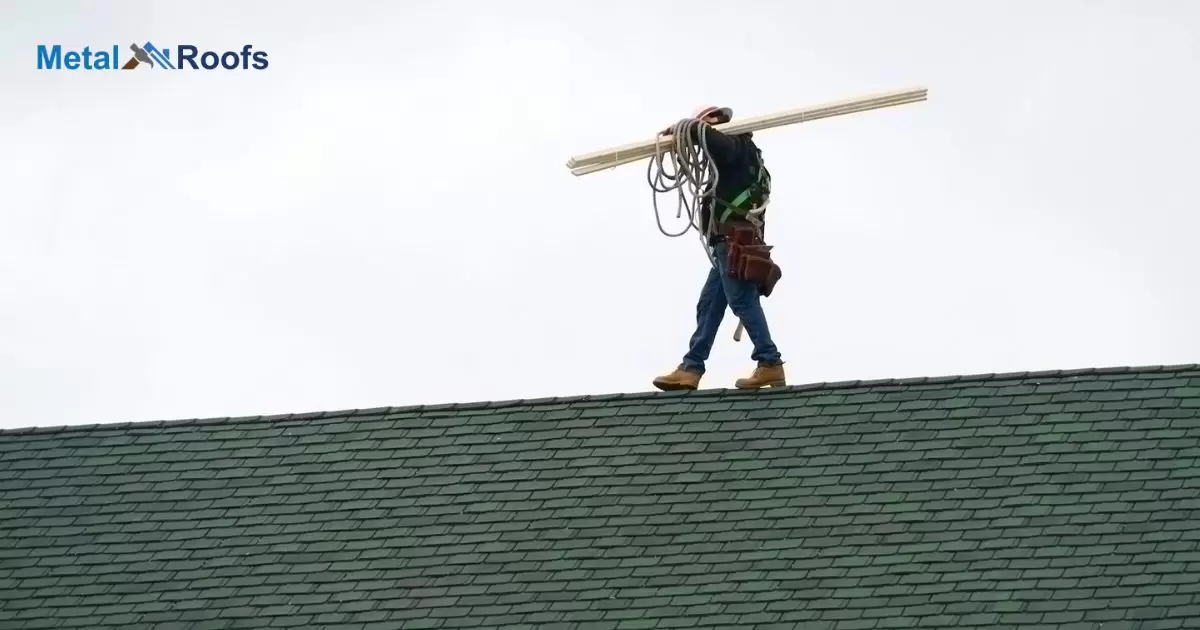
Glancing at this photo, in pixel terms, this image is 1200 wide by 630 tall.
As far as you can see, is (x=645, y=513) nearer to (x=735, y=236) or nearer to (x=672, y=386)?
(x=672, y=386)

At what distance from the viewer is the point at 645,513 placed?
627 inches

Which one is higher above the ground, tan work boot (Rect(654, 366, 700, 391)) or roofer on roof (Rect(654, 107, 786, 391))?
roofer on roof (Rect(654, 107, 786, 391))

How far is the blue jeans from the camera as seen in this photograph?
57.6 ft

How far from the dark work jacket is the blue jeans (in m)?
0.25

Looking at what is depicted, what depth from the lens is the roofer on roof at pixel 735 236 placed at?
17.7 meters

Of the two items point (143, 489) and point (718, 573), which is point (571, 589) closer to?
point (718, 573)

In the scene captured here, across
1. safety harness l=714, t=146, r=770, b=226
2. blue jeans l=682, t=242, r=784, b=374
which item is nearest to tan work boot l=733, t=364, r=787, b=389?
blue jeans l=682, t=242, r=784, b=374

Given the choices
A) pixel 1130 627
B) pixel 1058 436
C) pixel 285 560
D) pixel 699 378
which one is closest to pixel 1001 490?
pixel 1058 436

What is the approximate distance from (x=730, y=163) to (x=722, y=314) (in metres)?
1.07

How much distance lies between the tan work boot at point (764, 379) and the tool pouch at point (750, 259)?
0.65 m

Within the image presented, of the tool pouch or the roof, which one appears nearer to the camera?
the roof

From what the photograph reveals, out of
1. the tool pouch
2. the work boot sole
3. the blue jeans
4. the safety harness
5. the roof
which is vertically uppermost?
the safety harness

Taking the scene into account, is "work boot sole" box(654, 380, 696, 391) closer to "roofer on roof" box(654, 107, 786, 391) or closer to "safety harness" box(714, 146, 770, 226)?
"roofer on roof" box(654, 107, 786, 391)

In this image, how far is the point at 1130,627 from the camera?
14.1 m
